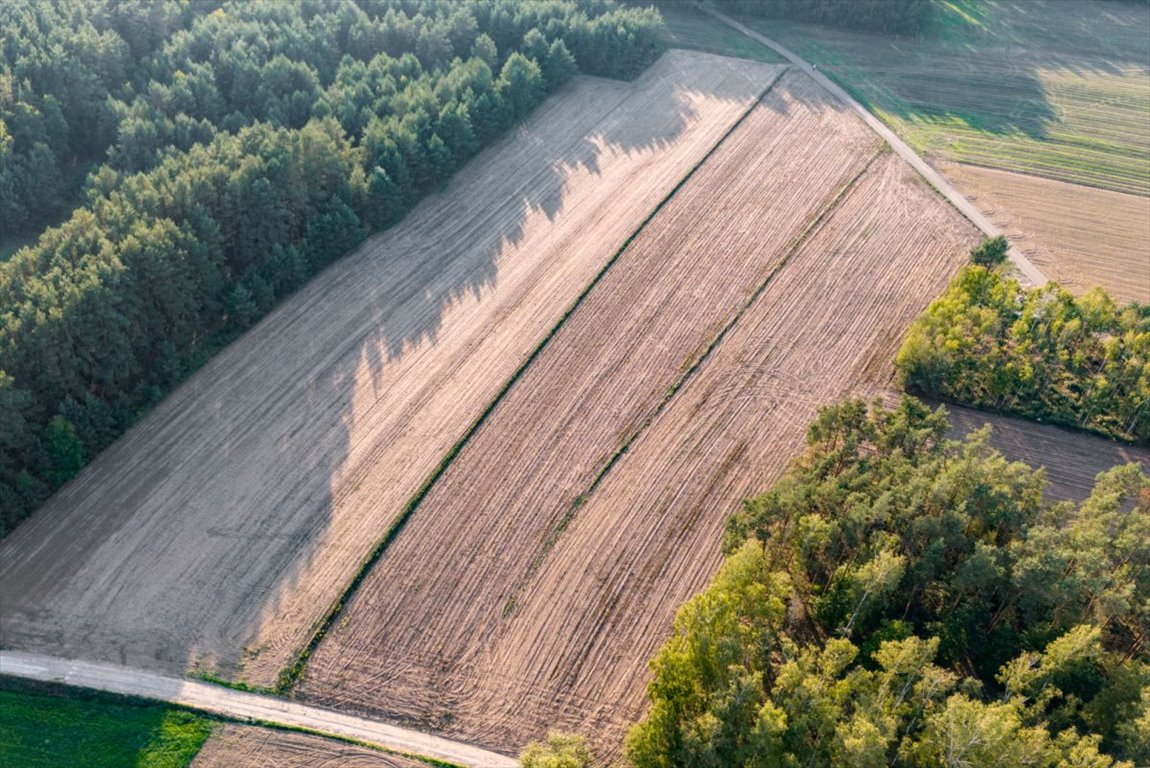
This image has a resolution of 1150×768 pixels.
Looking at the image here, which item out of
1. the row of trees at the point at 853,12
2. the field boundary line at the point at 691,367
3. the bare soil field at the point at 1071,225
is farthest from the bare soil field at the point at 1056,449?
the row of trees at the point at 853,12

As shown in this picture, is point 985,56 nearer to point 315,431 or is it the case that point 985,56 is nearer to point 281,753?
point 315,431

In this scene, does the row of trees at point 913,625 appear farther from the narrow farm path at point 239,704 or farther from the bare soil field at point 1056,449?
the narrow farm path at point 239,704

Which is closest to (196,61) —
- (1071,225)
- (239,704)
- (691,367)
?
(691,367)

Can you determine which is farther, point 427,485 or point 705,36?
point 705,36

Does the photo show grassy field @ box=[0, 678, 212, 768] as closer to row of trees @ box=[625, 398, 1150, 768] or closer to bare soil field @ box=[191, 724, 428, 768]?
bare soil field @ box=[191, 724, 428, 768]

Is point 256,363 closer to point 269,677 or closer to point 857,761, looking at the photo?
point 269,677

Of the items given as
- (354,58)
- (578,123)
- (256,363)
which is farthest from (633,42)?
(256,363)

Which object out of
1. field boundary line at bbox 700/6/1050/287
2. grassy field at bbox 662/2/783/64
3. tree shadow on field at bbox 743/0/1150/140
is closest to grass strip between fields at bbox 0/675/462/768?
field boundary line at bbox 700/6/1050/287
